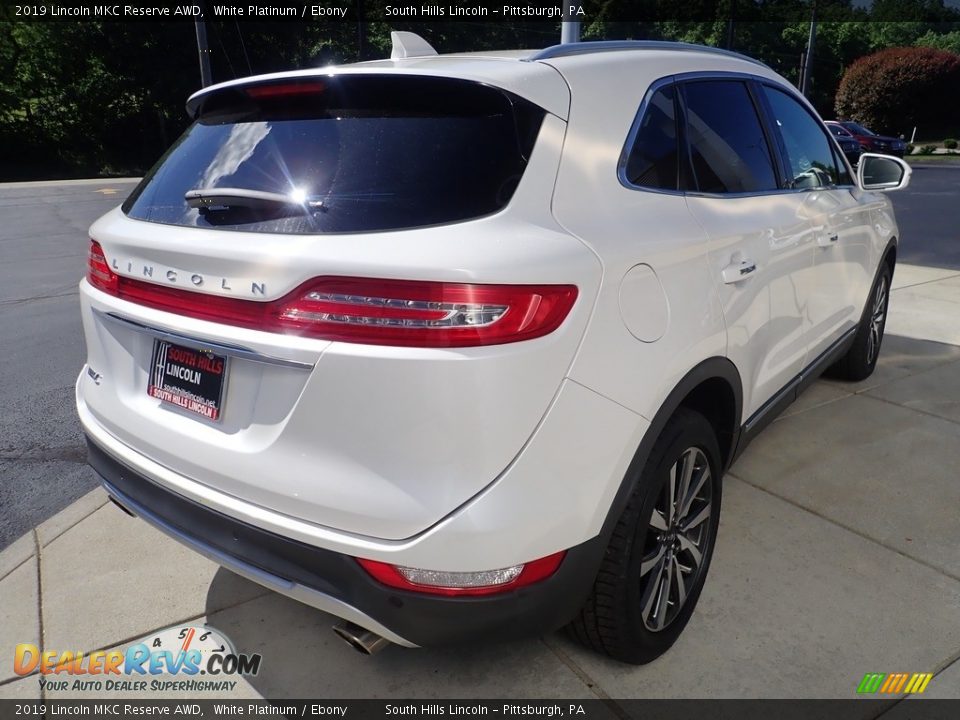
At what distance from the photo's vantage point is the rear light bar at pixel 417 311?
1615mm

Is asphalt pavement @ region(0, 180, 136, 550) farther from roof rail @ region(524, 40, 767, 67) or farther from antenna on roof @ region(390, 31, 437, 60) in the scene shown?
roof rail @ region(524, 40, 767, 67)

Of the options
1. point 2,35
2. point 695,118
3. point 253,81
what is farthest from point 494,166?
point 2,35

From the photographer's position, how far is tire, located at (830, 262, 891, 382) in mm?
4535

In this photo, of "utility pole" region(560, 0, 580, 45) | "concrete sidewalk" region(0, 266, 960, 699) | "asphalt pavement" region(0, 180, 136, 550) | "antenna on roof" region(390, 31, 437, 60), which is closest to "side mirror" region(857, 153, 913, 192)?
"concrete sidewalk" region(0, 266, 960, 699)

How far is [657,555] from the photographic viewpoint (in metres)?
2.30

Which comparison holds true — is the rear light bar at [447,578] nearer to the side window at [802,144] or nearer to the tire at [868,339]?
the side window at [802,144]

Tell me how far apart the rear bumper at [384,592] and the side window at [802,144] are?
2172 mm

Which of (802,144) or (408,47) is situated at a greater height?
(408,47)

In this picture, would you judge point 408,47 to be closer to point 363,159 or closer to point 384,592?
point 363,159

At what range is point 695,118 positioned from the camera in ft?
8.33

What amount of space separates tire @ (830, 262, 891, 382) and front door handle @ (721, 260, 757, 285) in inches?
90.2

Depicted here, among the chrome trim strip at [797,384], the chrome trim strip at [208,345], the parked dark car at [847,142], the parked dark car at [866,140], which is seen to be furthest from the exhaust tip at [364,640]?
the parked dark car at [866,140]

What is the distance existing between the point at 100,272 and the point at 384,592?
1365mm

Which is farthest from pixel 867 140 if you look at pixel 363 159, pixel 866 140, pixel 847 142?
pixel 363 159
